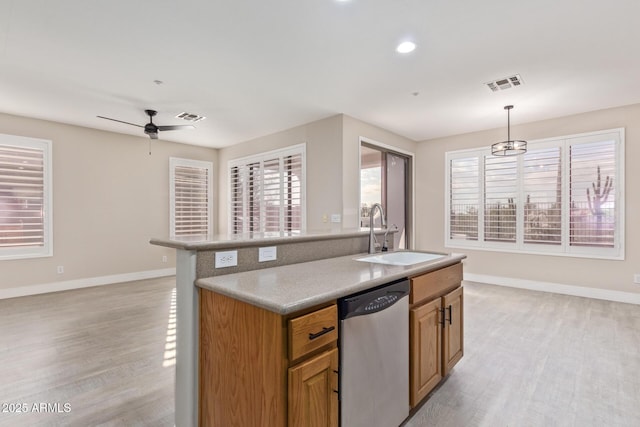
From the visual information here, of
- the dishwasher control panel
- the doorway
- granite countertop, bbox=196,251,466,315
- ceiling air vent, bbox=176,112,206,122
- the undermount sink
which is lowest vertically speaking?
the dishwasher control panel

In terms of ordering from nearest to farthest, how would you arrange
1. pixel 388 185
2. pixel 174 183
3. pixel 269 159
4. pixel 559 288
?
pixel 559 288
pixel 388 185
pixel 269 159
pixel 174 183

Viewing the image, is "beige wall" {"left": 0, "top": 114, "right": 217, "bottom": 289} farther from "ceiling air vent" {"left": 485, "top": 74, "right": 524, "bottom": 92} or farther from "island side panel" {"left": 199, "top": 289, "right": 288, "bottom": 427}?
"ceiling air vent" {"left": 485, "top": 74, "right": 524, "bottom": 92}

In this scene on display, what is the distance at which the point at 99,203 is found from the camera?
5.52m

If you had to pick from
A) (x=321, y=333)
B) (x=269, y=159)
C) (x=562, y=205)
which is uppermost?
(x=269, y=159)

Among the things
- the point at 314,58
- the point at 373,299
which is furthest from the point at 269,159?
the point at 373,299

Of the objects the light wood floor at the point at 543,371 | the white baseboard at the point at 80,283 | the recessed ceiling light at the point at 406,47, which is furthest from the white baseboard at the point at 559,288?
the white baseboard at the point at 80,283

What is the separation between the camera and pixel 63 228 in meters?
5.12

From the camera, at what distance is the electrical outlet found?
167cm

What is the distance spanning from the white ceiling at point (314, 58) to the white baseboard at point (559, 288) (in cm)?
266

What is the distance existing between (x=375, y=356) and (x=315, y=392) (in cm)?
40

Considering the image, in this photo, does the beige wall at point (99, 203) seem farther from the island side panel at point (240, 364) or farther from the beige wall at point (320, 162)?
the island side panel at point (240, 364)

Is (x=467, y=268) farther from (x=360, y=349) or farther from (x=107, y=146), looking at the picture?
(x=107, y=146)

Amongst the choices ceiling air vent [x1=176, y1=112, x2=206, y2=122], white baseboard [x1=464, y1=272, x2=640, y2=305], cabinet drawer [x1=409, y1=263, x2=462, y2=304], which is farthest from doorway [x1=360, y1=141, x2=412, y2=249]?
ceiling air vent [x1=176, y1=112, x2=206, y2=122]

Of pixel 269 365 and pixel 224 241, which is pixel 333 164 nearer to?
pixel 224 241
